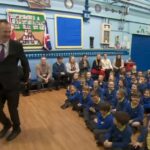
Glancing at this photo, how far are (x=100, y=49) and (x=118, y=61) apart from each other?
679mm

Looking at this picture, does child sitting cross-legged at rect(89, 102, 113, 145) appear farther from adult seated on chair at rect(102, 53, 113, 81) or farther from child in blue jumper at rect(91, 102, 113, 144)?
adult seated on chair at rect(102, 53, 113, 81)

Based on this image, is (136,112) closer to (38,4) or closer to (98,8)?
(38,4)

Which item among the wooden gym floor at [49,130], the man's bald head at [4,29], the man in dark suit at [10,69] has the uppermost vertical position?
the man's bald head at [4,29]

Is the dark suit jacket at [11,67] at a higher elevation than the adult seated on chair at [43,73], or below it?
higher

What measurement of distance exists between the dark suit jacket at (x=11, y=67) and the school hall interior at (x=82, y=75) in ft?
0.84

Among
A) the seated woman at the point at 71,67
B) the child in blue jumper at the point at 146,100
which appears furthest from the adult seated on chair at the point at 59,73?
the child in blue jumper at the point at 146,100

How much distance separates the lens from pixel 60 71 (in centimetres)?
571

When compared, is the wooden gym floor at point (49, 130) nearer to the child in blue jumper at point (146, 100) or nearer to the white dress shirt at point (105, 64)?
the child in blue jumper at point (146, 100)

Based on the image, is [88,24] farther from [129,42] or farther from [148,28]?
[148,28]

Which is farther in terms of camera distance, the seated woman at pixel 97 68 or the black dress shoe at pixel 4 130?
the seated woman at pixel 97 68

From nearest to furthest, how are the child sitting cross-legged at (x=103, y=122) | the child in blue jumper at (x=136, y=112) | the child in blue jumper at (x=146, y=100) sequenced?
the child sitting cross-legged at (x=103, y=122) < the child in blue jumper at (x=136, y=112) < the child in blue jumper at (x=146, y=100)

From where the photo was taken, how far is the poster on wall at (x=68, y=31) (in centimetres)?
604

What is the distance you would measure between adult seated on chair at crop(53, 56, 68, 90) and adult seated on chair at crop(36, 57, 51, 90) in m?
0.18

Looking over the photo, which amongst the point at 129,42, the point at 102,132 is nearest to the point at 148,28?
the point at 129,42
